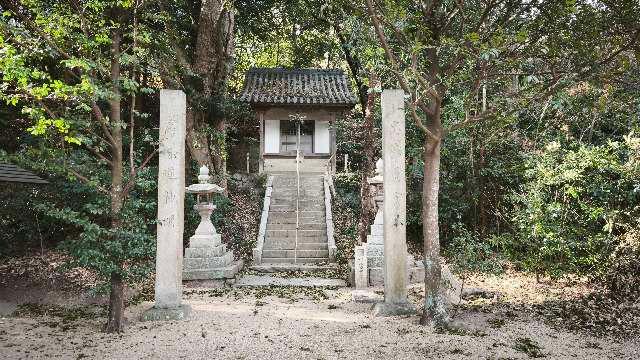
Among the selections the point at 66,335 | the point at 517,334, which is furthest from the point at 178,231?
the point at 517,334

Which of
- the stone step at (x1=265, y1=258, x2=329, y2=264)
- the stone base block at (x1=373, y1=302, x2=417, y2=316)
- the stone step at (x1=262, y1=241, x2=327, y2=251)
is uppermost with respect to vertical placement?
the stone step at (x1=262, y1=241, x2=327, y2=251)

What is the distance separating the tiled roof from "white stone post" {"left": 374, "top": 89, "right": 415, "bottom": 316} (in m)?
12.7

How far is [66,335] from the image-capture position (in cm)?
518

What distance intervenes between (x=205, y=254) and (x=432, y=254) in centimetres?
546

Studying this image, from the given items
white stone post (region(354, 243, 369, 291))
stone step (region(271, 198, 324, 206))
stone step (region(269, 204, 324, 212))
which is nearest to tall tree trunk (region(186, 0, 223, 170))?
stone step (region(269, 204, 324, 212))

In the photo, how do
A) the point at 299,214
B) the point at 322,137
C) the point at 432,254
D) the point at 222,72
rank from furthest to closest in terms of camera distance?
the point at 322,137
the point at 299,214
the point at 222,72
the point at 432,254

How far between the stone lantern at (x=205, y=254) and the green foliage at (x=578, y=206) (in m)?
6.27

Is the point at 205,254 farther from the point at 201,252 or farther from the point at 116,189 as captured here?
the point at 116,189

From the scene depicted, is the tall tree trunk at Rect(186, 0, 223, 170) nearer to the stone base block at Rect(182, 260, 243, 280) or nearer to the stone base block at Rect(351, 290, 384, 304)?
the stone base block at Rect(182, 260, 243, 280)

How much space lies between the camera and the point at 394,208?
20.3ft

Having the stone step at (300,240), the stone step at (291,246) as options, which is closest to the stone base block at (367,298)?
the stone step at (291,246)

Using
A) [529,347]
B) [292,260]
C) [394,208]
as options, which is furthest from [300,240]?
[529,347]

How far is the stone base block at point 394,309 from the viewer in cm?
611

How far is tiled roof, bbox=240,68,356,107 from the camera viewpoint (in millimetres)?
18703
